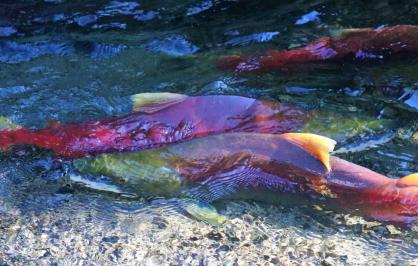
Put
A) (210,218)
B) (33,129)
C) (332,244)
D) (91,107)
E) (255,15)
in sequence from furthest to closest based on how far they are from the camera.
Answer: (255,15), (91,107), (33,129), (210,218), (332,244)

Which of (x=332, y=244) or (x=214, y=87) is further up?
(x=214, y=87)

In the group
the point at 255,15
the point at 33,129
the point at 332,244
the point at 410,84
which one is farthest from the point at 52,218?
the point at 255,15

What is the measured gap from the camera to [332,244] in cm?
328

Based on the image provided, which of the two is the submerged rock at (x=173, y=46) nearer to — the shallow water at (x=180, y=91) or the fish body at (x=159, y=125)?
the shallow water at (x=180, y=91)

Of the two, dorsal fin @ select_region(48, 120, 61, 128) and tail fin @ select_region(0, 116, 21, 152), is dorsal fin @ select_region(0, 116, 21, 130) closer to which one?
tail fin @ select_region(0, 116, 21, 152)

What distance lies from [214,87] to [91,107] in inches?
39.7

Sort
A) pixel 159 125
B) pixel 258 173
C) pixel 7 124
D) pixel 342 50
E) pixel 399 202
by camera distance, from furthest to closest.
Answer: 1. pixel 342 50
2. pixel 7 124
3. pixel 159 125
4. pixel 258 173
5. pixel 399 202

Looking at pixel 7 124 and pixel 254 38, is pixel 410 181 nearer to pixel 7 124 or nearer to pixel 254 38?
pixel 254 38

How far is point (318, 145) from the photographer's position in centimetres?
348

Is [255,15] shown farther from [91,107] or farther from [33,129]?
[33,129]

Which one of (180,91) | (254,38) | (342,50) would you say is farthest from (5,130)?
(342,50)

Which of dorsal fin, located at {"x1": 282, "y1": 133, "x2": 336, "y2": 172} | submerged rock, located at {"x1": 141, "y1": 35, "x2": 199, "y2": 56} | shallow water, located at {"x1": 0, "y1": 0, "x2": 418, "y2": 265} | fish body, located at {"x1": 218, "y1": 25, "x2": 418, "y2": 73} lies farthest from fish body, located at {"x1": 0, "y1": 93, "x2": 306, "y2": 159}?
submerged rock, located at {"x1": 141, "y1": 35, "x2": 199, "y2": 56}

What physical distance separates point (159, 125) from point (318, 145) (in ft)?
3.88

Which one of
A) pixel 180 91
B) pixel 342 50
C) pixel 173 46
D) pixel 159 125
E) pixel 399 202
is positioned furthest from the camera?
pixel 173 46
